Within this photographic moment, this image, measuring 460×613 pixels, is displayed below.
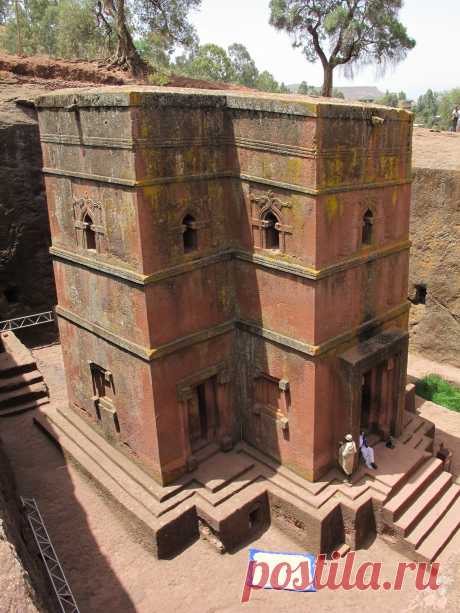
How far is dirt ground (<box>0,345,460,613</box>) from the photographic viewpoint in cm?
948

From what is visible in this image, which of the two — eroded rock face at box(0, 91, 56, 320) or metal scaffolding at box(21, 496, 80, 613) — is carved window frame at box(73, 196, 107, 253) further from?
eroded rock face at box(0, 91, 56, 320)

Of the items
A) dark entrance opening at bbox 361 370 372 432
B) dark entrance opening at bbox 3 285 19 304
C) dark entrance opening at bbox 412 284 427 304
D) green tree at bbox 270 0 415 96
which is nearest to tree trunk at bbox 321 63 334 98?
green tree at bbox 270 0 415 96

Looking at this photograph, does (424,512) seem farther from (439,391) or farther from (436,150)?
(436,150)

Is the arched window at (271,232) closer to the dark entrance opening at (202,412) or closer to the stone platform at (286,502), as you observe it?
the dark entrance opening at (202,412)

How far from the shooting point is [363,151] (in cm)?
1008

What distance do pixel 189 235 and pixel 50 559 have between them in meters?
6.47

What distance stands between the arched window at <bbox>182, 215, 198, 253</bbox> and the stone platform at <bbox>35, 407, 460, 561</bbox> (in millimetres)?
4399

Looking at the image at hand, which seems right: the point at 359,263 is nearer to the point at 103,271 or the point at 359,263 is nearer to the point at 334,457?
the point at 334,457

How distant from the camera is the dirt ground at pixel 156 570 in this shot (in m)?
9.48

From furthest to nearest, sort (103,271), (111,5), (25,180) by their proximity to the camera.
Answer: (111,5) < (25,180) < (103,271)

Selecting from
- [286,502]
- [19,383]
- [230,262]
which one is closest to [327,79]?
[230,262]

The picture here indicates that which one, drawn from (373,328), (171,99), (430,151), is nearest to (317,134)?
(171,99)

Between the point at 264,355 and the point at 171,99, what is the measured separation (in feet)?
16.8

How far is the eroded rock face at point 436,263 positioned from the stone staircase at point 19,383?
12.5 m
